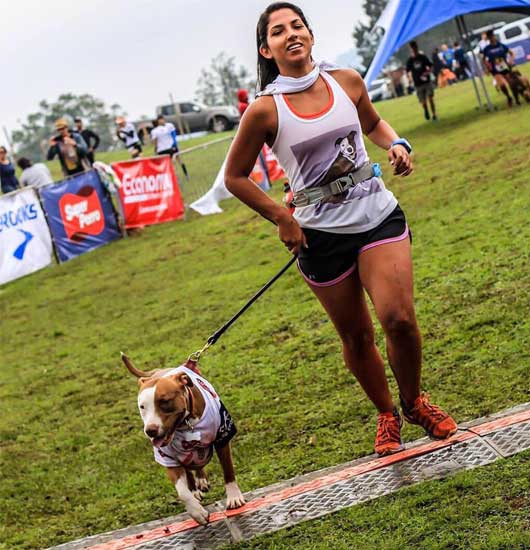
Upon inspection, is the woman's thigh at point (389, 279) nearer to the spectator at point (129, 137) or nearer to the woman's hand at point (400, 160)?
the woman's hand at point (400, 160)

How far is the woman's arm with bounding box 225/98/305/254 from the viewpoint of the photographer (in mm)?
4086

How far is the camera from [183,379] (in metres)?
4.19

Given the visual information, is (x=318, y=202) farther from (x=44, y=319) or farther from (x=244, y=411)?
(x=44, y=319)

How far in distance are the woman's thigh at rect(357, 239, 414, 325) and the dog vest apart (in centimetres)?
89

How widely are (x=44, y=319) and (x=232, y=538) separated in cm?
823

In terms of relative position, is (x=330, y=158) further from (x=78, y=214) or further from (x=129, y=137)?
(x=129, y=137)

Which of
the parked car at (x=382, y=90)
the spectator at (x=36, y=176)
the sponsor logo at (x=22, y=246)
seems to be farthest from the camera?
the parked car at (x=382, y=90)

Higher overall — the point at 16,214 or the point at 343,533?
the point at 16,214

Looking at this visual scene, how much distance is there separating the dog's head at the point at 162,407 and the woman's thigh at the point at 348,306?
2.63 feet

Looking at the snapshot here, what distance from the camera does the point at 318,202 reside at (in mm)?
4172

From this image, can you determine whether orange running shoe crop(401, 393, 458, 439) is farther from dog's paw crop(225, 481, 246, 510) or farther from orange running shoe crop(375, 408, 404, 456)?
dog's paw crop(225, 481, 246, 510)

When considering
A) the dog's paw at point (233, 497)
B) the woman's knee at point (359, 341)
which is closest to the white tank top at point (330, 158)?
the woman's knee at point (359, 341)

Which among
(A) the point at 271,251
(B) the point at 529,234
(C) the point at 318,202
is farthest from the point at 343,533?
(A) the point at 271,251

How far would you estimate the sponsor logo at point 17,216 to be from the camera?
47.5 ft
